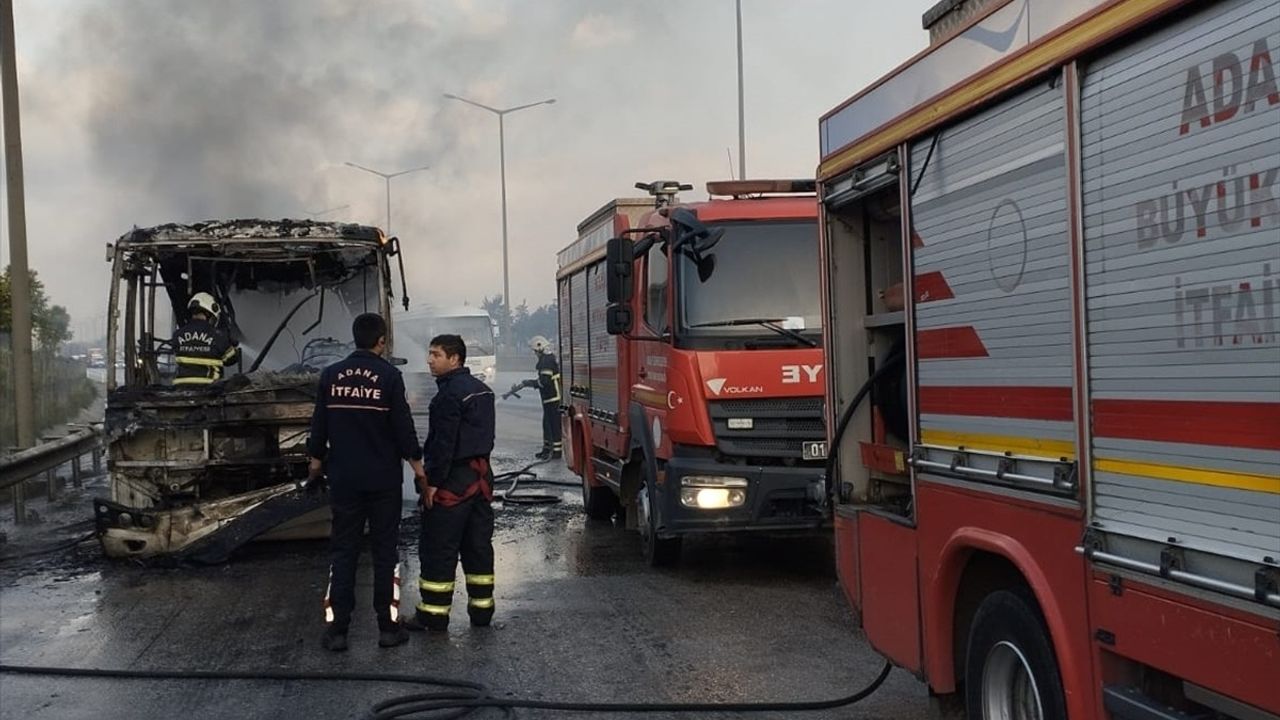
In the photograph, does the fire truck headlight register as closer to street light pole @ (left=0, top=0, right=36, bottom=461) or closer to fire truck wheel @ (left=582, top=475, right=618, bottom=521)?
fire truck wheel @ (left=582, top=475, right=618, bottom=521)

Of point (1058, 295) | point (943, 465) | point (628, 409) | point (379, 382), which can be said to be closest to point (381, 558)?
point (379, 382)

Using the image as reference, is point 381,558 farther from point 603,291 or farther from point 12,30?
point 12,30

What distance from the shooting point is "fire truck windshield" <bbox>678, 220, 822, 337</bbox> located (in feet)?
26.4

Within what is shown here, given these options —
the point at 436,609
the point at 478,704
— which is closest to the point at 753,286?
the point at 436,609

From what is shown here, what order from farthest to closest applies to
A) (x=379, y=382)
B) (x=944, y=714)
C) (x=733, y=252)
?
(x=733, y=252) < (x=379, y=382) < (x=944, y=714)

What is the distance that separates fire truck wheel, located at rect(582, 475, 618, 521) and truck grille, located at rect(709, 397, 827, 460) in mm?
3569

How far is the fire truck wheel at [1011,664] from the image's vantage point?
3.49 metres

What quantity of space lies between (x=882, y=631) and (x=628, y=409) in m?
4.75

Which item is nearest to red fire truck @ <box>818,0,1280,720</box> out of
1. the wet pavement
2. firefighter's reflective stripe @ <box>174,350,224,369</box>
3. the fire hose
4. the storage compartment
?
the storage compartment

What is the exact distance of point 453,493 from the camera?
22.7 feet

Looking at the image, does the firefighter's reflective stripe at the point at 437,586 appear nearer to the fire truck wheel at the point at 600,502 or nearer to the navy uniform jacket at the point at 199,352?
the navy uniform jacket at the point at 199,352

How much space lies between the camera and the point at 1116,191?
120 inches

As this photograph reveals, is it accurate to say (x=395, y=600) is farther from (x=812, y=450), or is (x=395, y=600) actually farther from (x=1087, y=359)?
(x=1087, y=359)

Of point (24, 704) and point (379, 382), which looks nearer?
point (24, 704)
